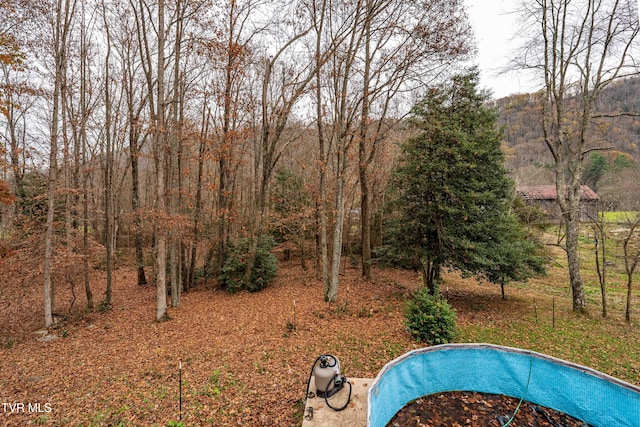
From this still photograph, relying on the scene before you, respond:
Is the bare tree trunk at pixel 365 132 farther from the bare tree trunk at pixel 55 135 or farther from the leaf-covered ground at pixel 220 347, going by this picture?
the bare tree trunk at pixel 55 135

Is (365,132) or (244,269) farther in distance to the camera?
(244,269)

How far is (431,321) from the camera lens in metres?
6.41

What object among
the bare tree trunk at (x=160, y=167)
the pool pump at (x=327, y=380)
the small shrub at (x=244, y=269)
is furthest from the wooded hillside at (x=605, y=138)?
the bare tree trunk at (x=160, y=167)

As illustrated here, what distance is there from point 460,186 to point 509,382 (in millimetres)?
5591

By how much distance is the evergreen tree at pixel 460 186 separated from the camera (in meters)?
8.71

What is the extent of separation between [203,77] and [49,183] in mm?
7272

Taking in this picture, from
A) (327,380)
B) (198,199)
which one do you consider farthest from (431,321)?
(198,199)

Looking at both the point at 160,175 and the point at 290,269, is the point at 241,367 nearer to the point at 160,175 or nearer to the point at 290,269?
the point at 160,175

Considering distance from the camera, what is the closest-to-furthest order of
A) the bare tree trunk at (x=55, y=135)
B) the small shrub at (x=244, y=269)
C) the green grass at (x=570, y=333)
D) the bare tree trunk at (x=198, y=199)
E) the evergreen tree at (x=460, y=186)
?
the green grass at (x=570, y=333) → the bare tree trunk at (x=55, y=135) → the evergreen tree at (x=460, y=186) → the bare tree trunk at (x=198, y=199) → the small shrub at (x=244, y=269)

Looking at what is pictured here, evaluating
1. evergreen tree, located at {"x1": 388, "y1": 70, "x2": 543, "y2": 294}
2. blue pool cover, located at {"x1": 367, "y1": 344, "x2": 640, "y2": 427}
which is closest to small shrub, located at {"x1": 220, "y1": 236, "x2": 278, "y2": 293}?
evergreen tree, located at {"x1": 388, "y1": 70, "x2": 543, "y2": 294}

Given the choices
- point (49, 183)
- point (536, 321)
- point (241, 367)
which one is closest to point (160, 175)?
point (49, 183)

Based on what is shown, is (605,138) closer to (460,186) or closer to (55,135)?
(460,186)

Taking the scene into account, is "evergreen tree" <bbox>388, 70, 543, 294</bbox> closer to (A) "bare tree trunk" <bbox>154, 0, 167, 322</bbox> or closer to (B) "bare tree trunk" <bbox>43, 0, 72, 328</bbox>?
(A) "bare tree trunk" <bbox>154, 0, 167, 322</bbox>

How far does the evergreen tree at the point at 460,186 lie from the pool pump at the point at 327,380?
5434 millimetres
